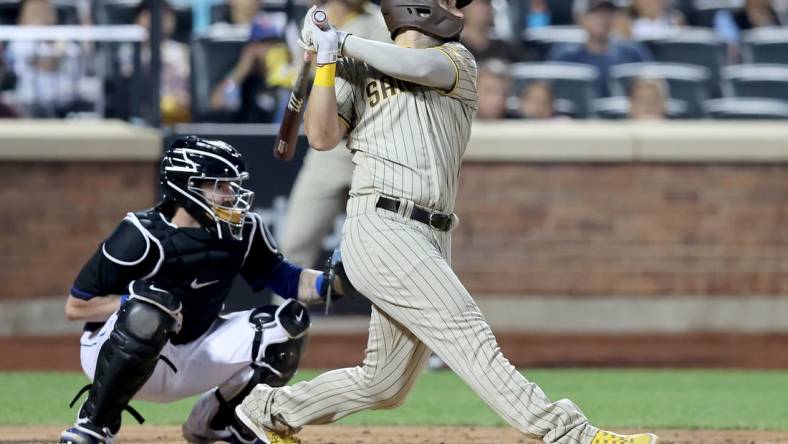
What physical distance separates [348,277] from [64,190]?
5.38 metres

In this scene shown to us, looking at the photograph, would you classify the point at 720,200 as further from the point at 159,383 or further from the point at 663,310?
the point at 159,383

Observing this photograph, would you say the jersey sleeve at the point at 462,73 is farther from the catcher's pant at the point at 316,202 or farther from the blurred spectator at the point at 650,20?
the blurred spectator at the point at 650,20

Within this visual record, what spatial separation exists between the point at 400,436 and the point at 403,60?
214cm

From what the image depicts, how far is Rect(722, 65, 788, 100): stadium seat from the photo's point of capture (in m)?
10.4

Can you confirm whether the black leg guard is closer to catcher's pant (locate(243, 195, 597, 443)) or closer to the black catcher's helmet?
the black catcher's helmet

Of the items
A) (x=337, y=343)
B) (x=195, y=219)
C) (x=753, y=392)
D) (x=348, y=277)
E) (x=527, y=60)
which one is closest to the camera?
(x=348, y=277)

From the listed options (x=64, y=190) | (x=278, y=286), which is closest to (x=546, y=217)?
(x=64, y=190)

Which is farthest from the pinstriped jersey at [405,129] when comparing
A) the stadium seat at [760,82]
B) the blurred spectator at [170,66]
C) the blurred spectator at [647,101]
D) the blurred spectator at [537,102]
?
the stadium seat at [760,82]

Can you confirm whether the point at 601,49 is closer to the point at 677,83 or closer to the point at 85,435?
the point at 677,83

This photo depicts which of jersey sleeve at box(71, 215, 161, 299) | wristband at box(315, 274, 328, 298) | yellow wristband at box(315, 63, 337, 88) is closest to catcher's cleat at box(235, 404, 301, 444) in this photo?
wristband at box(315, 274, 328, 298)

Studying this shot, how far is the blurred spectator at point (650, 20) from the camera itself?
35.4ft

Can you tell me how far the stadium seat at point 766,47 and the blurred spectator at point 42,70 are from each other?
511 centimetres

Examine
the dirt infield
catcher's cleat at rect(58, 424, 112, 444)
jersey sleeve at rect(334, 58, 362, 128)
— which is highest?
jersey sleeve at rect(334, 58, 362, 128)

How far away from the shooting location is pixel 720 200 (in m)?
9.66
